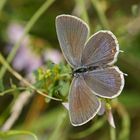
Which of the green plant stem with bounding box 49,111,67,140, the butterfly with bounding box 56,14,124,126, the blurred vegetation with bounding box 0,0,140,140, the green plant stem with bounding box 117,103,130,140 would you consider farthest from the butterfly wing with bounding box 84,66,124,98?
the blurred vegetation with bounding box 0,0,140,140

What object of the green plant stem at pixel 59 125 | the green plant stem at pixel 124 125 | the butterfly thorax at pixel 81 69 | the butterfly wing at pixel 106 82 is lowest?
the green plant stem at pixel 124 125

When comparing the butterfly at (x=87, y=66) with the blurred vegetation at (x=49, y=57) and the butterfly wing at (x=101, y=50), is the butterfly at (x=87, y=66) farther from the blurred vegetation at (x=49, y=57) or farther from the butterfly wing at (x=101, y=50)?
the blurred vegetation at (x=49, y=57)

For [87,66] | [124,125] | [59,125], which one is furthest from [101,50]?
[124,125]

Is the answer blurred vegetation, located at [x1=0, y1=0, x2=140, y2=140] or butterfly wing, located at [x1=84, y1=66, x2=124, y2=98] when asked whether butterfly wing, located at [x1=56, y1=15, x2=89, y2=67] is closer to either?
butterfly wing, located at [x1=84, y1=66, x2=124, y2=98]

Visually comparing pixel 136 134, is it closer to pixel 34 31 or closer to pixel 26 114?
pixel 26 114

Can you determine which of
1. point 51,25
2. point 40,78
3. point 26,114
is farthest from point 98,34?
point 51,25

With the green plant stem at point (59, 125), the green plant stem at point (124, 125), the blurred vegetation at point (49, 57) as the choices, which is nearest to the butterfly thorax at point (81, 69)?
the green plant stem at point (59, 125)
